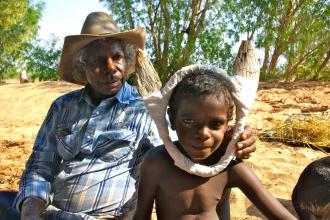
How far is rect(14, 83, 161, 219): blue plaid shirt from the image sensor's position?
2553 mm

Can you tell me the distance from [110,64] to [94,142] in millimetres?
443

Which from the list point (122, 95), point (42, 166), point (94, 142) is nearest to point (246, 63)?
point (122, 95)

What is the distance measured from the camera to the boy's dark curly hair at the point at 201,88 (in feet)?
6.08

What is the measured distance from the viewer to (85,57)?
106 inches

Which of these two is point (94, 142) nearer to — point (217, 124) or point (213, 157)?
point (213, 157)

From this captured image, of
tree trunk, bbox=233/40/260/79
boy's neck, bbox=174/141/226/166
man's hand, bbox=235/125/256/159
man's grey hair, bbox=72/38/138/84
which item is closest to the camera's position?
man's hand, bbox=235/125/256/159

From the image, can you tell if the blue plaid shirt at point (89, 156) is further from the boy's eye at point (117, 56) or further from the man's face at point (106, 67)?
the boy's eye at point (117, 56)

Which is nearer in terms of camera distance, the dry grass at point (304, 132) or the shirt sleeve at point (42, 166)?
the shirt sleeve at point (42, 166)

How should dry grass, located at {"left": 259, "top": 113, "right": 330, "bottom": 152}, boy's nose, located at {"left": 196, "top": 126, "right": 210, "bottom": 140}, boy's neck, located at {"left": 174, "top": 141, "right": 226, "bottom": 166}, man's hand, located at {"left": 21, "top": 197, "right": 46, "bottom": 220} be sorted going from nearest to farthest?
boy's nose, located at {"left": 196, "top": 126, "right": 210, "bottom": 140} < boy's neck, located at {"left": 174, "top": 141, "right": 226, "bottom": 166} < man's hand, located at {"left": 21, "top": 197, "right": 46, "bottom": 220} < dry grass, located at {"left": 259, "top": 113, "right": 330, "bottom": 152}

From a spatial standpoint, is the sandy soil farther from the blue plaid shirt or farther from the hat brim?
the hat brim

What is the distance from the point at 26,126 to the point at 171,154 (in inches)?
264

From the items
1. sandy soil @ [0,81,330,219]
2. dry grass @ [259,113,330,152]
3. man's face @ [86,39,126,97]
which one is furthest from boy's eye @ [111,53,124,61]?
dry grass @ [259,113,330,152]

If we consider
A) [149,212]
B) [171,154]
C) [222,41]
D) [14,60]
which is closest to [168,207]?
[149,212]

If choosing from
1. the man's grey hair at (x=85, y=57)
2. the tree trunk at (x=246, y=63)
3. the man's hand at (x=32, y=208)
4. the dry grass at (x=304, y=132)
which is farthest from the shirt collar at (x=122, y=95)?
the dry grass at (x=304, y=132)
